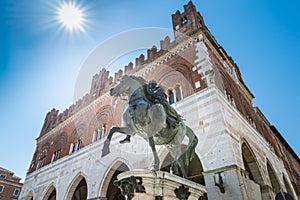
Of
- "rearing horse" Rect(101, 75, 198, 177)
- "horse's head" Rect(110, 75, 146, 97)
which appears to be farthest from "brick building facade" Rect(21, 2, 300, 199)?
"horse's head" Rect(110, 75, 146, 97)

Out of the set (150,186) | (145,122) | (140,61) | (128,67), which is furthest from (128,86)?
(128,67)

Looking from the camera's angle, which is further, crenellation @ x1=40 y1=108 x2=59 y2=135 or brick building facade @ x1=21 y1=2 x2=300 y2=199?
crenellation @ x1=40 y1=108 x2=59 y2=135

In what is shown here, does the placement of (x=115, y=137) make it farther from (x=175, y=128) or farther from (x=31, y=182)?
(x=31, y=182)

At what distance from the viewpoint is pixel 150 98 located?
→ 328cm

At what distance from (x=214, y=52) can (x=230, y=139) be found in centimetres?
519

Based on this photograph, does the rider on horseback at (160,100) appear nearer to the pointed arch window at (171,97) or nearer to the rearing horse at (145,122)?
the rearing horse at (145,122)

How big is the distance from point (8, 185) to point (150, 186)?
36.0 meters

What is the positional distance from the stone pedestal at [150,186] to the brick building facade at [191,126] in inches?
138

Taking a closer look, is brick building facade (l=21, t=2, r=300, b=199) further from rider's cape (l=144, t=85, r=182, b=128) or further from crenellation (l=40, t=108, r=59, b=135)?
rider's cape (l=144, t=85, r=182, b=128)

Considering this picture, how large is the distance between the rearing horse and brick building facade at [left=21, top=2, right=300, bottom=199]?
317 cm

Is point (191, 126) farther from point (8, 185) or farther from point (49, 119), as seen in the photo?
point (8, 185)

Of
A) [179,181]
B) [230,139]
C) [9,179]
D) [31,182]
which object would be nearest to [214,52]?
[230,139]

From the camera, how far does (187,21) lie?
1069 centimetres

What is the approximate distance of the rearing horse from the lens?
3.00 metres
